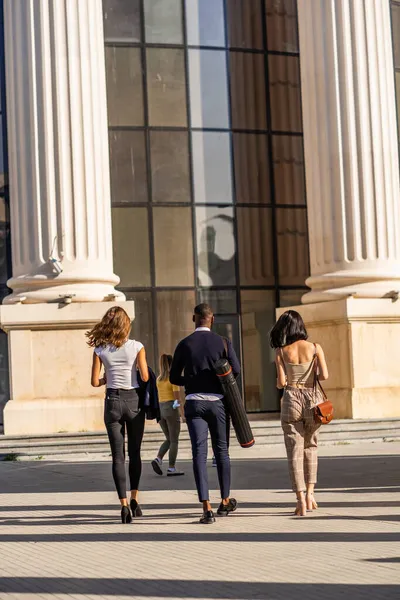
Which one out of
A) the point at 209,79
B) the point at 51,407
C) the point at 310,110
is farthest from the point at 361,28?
the point at 51,407

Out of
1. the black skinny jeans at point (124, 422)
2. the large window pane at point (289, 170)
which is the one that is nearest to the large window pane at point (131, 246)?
the large window pane at point (289, 170)

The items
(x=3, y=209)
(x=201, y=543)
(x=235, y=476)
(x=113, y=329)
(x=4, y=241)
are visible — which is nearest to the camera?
(x=201, y=543)

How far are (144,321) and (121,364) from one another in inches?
585

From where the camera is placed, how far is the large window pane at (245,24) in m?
26.3

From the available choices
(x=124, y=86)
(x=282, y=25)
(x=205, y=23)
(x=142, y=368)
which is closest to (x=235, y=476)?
(x=142, y=368)

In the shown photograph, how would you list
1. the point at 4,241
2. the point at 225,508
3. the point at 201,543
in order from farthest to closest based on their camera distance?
1. the point at 4,241
2. the point at 225,508
3. the point at 201,543

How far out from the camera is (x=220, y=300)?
2588cm

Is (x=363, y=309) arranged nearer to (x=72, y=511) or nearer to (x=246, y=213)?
(x=246, y=213)

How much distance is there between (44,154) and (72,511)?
1110 centimetres

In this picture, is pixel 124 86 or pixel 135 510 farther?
pixel 124 86

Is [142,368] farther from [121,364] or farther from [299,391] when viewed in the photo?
[299,391]

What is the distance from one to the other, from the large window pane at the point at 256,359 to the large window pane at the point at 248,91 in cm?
391

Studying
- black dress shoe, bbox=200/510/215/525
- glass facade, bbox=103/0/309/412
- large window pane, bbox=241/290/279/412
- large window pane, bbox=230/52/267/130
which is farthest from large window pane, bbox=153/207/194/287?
black dress shoe, bbox=200/510/215/525

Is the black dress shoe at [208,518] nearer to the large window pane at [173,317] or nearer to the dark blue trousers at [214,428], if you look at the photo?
the dark blue trousers at [214,428]
